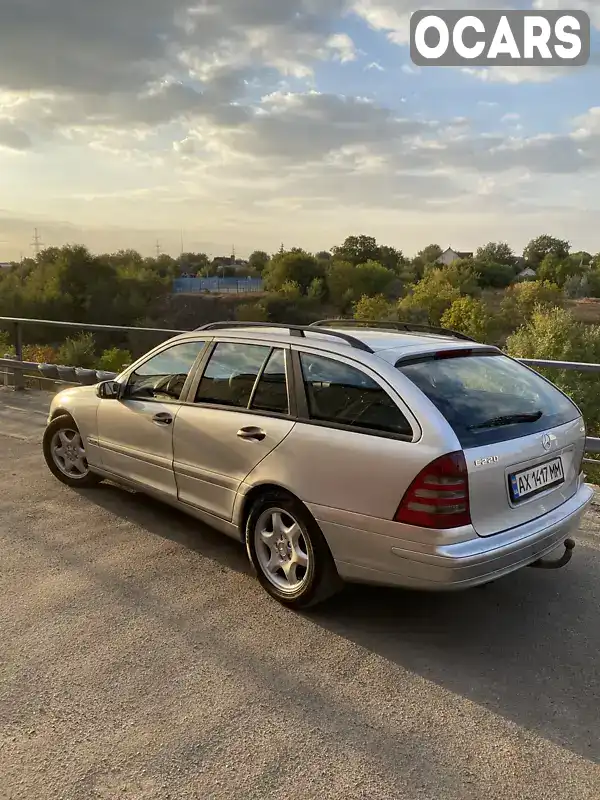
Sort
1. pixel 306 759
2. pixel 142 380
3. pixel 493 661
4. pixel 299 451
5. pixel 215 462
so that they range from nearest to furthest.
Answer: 1. pixel 306 759
2. pixel 493 661
3. pixel 299 451
4. pixel 215 462
5. pixel 142 380

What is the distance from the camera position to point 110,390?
195 inches

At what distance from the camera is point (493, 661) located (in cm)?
315

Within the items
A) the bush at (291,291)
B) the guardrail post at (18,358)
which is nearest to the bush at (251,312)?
the bush at (291,291)

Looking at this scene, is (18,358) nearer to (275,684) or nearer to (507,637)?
(275,684)

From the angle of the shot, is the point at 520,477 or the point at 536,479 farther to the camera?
the point at 536,479

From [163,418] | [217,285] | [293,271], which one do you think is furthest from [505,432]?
[293,271]

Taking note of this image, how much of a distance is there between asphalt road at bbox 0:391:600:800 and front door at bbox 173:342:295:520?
540 millimetres

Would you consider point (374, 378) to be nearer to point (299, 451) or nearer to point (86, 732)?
point (299, 451)

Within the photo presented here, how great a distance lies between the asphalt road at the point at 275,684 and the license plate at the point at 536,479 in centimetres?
76

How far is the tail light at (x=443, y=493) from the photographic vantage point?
2963mm

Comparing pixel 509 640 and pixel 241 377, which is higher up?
pixel 241 377

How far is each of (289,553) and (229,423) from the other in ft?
2.81

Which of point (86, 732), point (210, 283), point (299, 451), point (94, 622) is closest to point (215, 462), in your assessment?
point (299, 451)

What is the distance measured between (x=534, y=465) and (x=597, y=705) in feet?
3.62
